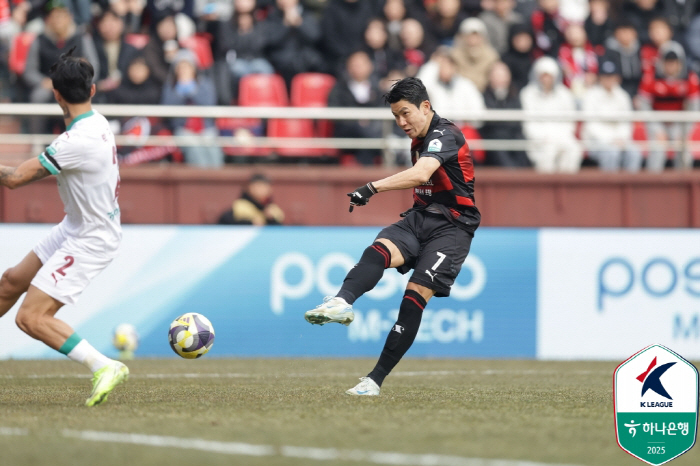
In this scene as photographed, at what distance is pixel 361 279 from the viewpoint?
291 inches

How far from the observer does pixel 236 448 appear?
Result: 5094 millimetres

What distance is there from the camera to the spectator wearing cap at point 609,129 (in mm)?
14453

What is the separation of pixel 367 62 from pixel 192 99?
8.09 ft

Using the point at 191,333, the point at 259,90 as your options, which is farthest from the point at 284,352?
the point at 191,333

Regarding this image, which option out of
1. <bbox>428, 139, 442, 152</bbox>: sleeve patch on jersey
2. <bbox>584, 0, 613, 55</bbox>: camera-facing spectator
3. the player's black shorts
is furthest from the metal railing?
<bbox>428, 139, 442, 152</bbox>: sleeve patch on jersey

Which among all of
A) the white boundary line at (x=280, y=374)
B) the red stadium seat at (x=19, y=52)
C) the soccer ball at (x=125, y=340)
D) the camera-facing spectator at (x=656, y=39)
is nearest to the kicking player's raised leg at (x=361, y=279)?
the white boundary line at (x=280, y=374)

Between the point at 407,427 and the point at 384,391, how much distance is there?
216 centimetres

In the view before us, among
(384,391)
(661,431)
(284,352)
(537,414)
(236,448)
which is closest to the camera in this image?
(236,448)

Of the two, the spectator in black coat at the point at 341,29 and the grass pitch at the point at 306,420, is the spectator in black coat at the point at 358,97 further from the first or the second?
the grass pitch at the point at 306,420

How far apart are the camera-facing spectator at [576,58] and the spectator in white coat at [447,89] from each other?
185 cm

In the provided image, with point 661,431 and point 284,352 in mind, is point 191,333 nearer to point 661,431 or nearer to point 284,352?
point 661,431

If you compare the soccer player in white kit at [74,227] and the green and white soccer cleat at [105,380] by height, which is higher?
the soccer player in white kit at [74,227]

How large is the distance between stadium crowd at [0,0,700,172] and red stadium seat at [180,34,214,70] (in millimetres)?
20

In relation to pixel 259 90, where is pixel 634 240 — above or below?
below
